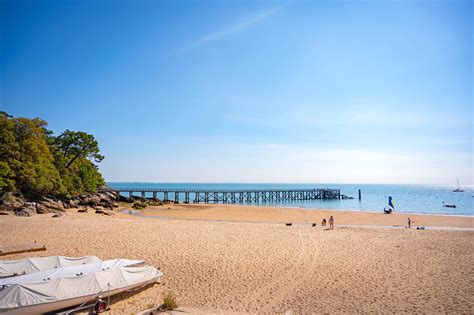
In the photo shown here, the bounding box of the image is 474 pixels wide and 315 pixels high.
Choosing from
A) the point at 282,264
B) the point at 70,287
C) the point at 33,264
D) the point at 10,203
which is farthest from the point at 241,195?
the point at 70,287

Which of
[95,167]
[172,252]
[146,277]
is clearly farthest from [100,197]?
[146,277]

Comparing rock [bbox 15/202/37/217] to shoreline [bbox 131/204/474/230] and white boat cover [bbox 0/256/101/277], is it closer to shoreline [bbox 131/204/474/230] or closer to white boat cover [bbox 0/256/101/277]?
shoreline [bbox 131/204/474/230]

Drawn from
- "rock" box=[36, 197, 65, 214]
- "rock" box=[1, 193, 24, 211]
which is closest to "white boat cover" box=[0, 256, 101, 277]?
"rock" box=[1, 193, 24, 211]

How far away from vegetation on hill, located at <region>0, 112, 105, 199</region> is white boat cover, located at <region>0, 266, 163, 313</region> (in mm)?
21769

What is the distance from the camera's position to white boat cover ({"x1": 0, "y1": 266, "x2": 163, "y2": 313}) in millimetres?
6301

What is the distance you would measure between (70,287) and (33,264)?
2.76 metres

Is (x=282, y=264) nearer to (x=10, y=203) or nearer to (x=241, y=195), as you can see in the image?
(x=10, y=203)

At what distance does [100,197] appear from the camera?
3988cm

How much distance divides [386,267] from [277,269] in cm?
442

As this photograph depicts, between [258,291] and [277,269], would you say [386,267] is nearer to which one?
[277,269]

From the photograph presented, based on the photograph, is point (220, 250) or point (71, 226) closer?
point (220, 250)

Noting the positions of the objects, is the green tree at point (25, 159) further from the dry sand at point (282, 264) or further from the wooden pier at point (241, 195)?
the wooden pier at point (241, 195)

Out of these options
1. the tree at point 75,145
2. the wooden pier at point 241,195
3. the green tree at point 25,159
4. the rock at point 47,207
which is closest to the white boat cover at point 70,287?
the rock at point 47,207

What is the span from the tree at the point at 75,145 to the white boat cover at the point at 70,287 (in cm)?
3438
